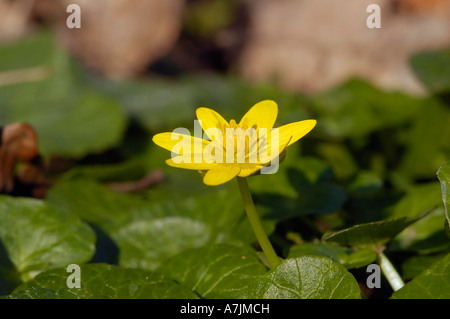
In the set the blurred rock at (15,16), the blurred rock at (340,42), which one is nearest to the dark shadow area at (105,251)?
the blurred rock at (340,42)

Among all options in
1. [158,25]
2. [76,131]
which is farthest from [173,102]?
[158,25]

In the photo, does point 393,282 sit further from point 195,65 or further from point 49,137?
point 195,65

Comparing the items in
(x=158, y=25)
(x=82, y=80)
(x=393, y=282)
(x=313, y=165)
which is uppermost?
(x=158, y=25)

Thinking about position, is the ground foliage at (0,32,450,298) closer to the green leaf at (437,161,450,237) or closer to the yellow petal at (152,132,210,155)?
the green leaf at (437,161,450,237)

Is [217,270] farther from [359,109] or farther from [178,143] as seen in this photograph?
[359,109]

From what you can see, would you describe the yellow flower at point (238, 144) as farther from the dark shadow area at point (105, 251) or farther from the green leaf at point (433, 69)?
the green leaf at point (433, 69)

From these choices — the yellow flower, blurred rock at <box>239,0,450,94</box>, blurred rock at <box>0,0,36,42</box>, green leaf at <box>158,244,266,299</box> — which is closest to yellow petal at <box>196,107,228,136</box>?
the yellow flower
